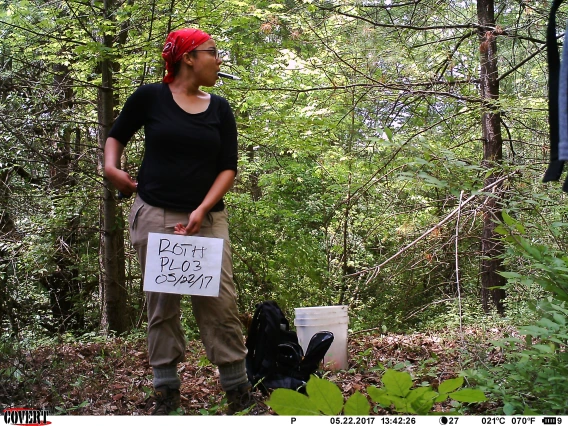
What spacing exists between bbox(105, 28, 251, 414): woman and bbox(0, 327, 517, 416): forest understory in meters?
0.32


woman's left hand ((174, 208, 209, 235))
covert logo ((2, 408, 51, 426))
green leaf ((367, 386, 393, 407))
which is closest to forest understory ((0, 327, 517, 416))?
covert logo ((2, 408, 51, 426))

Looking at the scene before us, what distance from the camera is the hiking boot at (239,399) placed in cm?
305

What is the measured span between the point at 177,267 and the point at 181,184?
42 centimetres

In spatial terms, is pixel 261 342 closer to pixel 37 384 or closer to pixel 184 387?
pixel 184 387

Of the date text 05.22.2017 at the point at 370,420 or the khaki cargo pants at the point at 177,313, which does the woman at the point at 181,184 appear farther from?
the date text 05.22.2017 at the point at 370,420

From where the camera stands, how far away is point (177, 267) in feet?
9.55

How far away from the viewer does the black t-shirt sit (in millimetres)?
2963

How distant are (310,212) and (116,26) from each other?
448 centimetres

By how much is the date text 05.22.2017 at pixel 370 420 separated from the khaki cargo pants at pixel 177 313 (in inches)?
49.1

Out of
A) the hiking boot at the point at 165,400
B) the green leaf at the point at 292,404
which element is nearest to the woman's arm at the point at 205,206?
the hiking boot at the point at 165,400

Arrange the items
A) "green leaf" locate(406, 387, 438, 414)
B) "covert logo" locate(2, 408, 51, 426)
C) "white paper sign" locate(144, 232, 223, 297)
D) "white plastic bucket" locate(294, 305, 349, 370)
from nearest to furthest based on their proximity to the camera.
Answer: "green leaf" locate(406, 387, 438, 414) < "covert logo" locate(2, 408, 51, 426) < "white paper sign" locate(144, 232, 223, 297) < "white plastic bucket" locate(294, 305, 349, 370)

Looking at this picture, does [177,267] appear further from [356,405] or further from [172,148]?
[356,405]

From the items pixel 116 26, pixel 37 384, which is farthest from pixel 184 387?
pixel 116 26

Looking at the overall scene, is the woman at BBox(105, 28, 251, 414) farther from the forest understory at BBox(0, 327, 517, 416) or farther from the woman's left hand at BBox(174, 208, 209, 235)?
the forest understory at BBox(0, 327, 517, 416)
